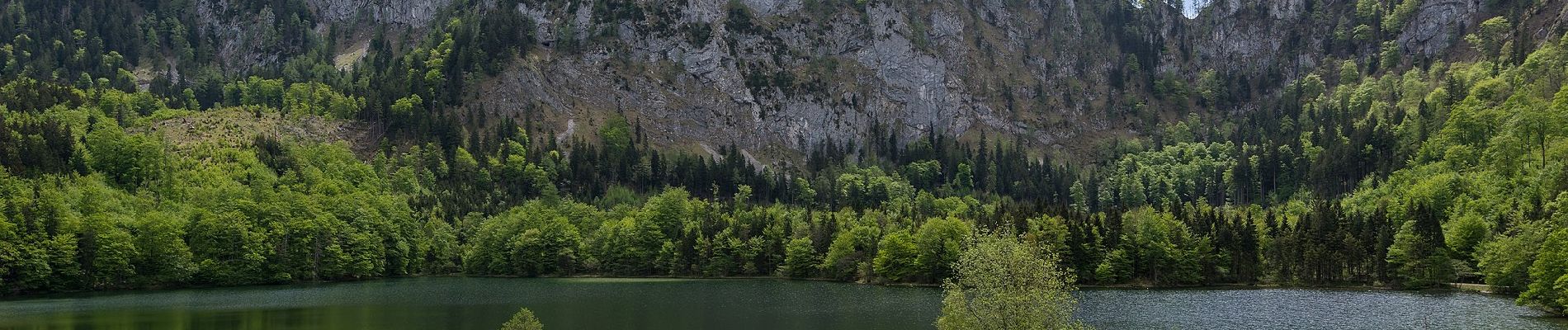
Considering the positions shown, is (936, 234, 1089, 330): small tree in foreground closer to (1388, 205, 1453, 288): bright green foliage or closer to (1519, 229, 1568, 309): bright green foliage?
(1519, 229, 1568, 309): bright green foliage

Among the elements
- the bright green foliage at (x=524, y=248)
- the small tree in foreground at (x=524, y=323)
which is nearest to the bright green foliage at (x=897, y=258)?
the bright green foliage at (x=524, y=248)

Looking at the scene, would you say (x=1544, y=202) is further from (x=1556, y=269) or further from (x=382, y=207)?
(x=382, y=207)

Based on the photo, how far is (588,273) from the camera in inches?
6491

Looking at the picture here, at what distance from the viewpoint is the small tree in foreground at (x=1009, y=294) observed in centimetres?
5041

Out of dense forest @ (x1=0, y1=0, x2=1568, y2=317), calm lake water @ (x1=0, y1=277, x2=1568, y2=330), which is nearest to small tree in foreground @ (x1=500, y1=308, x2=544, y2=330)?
calm lake water @ (x1=0, y1=277, x2=1568, y2=330)

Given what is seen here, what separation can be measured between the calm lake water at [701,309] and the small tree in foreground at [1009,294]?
975 inches

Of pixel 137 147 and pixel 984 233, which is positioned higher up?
pixel 137 147

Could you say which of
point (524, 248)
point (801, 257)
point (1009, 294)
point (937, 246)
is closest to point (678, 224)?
point (524, 248)

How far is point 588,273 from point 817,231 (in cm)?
3416

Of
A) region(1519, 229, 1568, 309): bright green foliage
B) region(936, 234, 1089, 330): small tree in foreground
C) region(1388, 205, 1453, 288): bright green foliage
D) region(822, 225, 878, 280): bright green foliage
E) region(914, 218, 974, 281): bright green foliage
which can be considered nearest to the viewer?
region(936, 234, 1089, 330): small tree in foreground

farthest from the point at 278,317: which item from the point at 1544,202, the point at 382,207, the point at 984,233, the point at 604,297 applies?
the point at 1544,202

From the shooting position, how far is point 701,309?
9206 cm

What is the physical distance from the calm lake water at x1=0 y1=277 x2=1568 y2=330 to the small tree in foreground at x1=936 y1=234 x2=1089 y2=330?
24757 mm

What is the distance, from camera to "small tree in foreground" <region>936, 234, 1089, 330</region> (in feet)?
165
